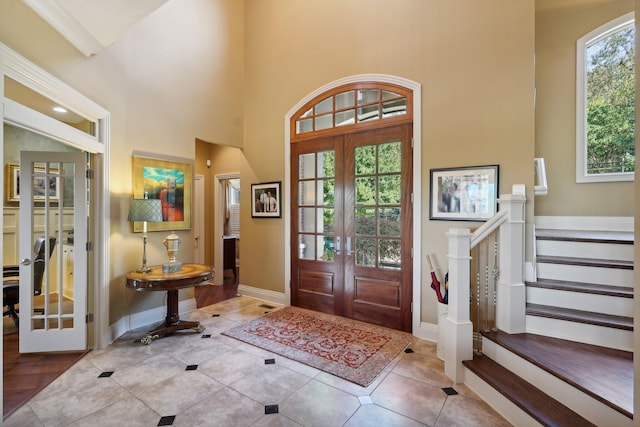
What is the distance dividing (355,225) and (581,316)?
7.61 ft

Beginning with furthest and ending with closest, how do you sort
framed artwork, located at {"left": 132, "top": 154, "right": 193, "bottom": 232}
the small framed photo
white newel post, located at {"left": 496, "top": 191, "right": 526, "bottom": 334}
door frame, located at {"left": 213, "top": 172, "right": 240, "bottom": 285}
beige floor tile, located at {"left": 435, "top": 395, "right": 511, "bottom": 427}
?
door frame, located at {"left": 213, "top": 172, "right": 240, "bottom": 285}
the small framed photo
framed artwork, located at {"left": 132, "top": 154, "right": 193, "bottom": 232}
white newel post, located at {"left": 496, "top": 191, "right": 526, "bottom": 334}
beige floor tile, located at {"left": 435, "top": 395, "right": 511, "bottom": 427}

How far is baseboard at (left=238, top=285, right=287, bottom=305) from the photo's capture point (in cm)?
463

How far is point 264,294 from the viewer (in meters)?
4.81

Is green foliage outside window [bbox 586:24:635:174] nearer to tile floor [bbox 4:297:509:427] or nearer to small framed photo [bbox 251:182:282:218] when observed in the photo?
tile floor [bbox 4:297:509:427]

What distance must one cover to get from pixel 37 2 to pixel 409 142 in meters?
3.42

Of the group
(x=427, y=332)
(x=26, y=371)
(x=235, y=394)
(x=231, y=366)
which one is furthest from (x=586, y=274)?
(x=26, y=371)

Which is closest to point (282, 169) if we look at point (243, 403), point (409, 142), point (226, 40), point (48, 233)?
point (409, 142)

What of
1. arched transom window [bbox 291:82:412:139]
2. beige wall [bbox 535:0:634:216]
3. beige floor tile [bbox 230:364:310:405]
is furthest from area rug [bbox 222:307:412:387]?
beige wall [bbox 535:0:634:216]

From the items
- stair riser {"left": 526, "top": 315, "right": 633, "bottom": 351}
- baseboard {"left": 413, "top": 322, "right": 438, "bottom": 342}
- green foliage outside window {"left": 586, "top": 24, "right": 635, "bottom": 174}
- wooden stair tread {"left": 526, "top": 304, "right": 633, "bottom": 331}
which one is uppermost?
green foliage outside window {"left": 586, "top": 24, "right": 635, "bottom": 174}

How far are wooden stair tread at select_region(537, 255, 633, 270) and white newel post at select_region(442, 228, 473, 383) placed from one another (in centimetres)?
88

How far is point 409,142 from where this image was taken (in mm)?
3500

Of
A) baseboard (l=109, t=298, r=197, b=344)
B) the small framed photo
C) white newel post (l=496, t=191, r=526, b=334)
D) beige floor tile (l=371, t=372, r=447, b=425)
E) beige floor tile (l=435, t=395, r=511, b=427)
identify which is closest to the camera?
beige floor tile (l=435, t=395, r=511, b=427)

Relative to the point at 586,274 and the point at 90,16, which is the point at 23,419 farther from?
the point at 586,274

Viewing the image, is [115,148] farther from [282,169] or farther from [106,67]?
[282,169]
